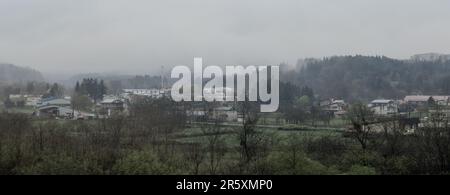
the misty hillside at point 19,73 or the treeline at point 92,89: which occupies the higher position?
the misty hillside at point 19,73

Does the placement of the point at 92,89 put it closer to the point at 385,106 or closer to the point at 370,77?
the point at 385,106

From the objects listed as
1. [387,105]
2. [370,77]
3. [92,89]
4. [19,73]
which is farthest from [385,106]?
[19,73]

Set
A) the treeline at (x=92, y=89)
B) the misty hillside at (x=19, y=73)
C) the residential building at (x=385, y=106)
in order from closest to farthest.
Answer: the residential building at (x=385, y=106) < the treeline at (x=92, y=89) < the misty hillside at (x=19, y=73)

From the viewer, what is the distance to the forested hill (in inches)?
1790

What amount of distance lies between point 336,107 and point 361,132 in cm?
1977

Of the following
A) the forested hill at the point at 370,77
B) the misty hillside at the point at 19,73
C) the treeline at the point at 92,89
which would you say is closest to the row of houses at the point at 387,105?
the forested hill at the point at 370,77

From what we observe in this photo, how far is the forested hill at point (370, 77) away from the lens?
149 ft

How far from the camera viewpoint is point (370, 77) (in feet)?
160

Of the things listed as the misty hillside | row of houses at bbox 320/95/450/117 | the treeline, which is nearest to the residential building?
row of houses at bbox 320/95/450/117

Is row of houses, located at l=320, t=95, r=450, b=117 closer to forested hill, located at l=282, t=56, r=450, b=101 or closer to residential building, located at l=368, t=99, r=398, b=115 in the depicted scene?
residential building, located at l=368, t=99, r=398, b=115

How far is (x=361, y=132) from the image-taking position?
16.9 metres

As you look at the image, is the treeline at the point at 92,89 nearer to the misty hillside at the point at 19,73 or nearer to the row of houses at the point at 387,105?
the row of houses at the point at 387,105

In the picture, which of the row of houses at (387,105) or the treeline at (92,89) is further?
the treeline at (92,89)
